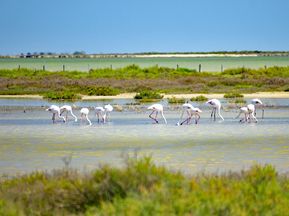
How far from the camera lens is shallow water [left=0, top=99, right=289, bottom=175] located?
1583cm

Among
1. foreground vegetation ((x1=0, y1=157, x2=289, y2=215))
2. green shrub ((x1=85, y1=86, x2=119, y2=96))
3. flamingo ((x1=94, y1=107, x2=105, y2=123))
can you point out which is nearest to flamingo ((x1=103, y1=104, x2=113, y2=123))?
flamingo ((x1=94, y1=107, x2=105, y2=123))

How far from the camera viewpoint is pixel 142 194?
8352mm

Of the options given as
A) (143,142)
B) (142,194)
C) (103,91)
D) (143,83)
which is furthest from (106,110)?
(143,83)

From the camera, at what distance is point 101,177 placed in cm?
934

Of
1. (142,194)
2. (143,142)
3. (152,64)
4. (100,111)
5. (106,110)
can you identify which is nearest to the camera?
(142,194)

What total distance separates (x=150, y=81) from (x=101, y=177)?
41245 millimetres

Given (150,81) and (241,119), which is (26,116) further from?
(150,81)

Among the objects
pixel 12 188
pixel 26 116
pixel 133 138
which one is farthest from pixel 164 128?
pixel 12 188

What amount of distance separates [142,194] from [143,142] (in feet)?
36.7

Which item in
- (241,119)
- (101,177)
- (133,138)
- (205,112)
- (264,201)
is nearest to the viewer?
(264,201)

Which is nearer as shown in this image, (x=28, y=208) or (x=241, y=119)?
(x=28, y=208)

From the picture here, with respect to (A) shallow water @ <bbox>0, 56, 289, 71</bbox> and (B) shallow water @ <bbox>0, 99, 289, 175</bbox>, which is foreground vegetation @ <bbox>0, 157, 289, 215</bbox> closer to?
(B) shallow water @ <bbox>0, 99, 289, 175</bbox>

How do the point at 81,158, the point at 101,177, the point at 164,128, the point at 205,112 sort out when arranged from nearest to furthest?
the point at 101,177 < the point at 81,158 < the point at 164,128 < the point at 205,112

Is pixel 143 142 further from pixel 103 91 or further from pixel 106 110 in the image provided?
pixel 103 91
